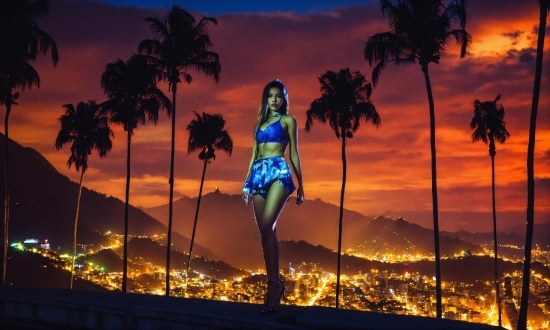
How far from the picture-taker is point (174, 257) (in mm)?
195375

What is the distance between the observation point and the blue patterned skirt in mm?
9141

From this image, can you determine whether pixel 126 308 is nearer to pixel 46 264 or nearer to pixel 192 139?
pixel 192 139

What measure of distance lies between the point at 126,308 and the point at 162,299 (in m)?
1.85

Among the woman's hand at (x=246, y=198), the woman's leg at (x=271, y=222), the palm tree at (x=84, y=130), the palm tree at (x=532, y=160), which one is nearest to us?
the woman's leg at (x=271, y=222)

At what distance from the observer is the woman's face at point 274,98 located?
31.3ft

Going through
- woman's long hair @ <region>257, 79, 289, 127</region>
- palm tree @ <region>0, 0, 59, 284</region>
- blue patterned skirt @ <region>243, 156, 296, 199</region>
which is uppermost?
palm tree @ <region>0, 0, 59, 284</region>

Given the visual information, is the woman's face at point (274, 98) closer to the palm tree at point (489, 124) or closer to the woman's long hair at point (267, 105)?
the woman's long hair at point (267, 105)

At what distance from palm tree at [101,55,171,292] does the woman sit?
30400 millimetres

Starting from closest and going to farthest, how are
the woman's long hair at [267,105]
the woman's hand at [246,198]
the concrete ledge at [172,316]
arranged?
the concrete ledge at [172,316]
the woman's hand at [246,198]
the woman's long hair at [267,105]

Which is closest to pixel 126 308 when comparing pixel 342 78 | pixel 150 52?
pixel 150 52

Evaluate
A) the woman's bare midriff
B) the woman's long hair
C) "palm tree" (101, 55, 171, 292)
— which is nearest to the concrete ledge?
the woman's bare midriff

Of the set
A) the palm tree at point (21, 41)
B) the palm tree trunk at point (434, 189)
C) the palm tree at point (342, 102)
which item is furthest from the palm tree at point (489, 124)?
the palm tree at point (21, 41)

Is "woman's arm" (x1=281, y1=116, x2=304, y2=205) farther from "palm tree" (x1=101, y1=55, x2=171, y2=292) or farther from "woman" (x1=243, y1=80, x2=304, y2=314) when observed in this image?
"palm tree" (x1=101, y1=55, x2=171, y2=292)

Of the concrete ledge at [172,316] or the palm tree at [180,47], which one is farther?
the palm tree at [180,47]
